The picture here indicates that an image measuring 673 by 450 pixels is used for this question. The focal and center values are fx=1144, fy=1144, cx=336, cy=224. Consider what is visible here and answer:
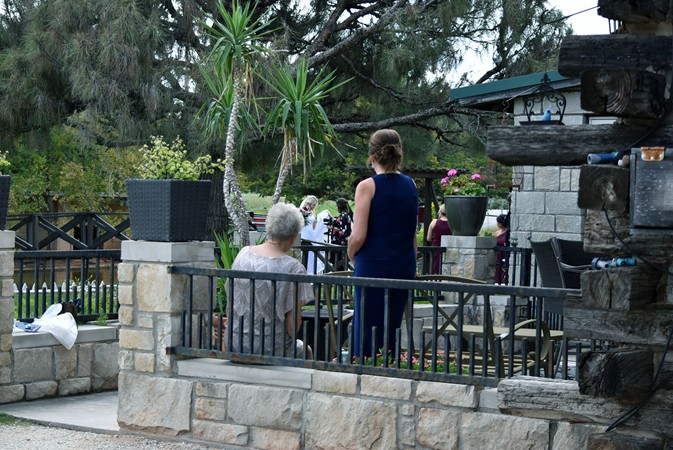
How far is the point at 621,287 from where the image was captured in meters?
4.65

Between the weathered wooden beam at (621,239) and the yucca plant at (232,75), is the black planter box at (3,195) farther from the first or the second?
the weathered wooden beam at (621,239)

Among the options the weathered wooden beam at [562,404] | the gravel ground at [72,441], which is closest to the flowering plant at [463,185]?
the gravel ground at [72,441]

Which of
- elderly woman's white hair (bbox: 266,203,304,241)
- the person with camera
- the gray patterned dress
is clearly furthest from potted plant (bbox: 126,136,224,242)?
the person with camera

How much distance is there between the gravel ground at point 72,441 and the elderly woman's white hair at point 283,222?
1.41m

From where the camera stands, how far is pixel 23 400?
895 centimetres

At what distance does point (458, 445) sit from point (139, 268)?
257 cm

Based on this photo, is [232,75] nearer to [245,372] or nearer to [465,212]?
[465,212]

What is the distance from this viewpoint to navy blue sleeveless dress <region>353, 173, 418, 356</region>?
709cm

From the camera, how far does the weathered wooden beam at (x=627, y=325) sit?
15.3 ft

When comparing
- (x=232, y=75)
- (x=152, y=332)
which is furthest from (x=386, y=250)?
(x=232, y=75)

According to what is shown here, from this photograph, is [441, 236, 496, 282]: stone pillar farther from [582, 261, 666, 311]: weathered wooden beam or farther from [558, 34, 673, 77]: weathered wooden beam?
[558, 34, 673, 77]: weathered wooden beam

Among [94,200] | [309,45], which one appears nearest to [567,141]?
[309,45]

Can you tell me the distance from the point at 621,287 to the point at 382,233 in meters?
2.63

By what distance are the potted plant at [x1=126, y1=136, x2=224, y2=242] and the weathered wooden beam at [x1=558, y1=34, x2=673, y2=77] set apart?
→ 3.59m
